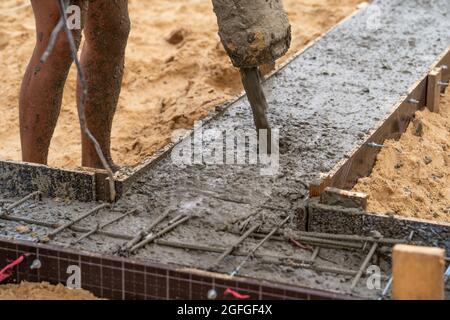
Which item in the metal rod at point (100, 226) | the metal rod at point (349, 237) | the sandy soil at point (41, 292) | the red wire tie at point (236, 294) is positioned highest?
the metal rod at point (100, 226)

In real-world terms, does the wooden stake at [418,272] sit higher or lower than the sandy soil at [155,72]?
lower

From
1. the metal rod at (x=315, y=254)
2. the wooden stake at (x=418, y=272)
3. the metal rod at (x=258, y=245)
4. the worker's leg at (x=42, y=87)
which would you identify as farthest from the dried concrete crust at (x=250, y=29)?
the wooden stake at (x=418, y=272)

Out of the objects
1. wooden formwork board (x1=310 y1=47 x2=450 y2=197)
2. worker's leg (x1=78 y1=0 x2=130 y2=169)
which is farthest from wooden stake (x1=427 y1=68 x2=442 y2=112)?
worker's leg (x1=78 y1=0 x2=130 y2=169)

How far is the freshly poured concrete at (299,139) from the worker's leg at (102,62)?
1.60 ft

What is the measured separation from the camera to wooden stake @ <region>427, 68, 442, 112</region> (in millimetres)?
5715

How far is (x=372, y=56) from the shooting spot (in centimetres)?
613

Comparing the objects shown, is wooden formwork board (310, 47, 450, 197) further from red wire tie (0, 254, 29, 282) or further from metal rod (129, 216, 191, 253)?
red wire tie (0, 254, 29, 282)

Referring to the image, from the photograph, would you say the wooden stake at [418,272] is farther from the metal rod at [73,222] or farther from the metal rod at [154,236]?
the metal rod at [73,222]

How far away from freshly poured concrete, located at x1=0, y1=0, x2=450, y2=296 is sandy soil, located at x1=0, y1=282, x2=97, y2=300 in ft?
0.75

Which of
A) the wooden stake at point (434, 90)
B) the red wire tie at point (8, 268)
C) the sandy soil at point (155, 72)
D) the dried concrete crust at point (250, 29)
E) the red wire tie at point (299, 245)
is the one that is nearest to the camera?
the red wire tie at point (8, 268)

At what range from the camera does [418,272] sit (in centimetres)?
317

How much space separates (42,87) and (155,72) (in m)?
2.57

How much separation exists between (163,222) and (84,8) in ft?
3.50

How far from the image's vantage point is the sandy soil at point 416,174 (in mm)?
4594
